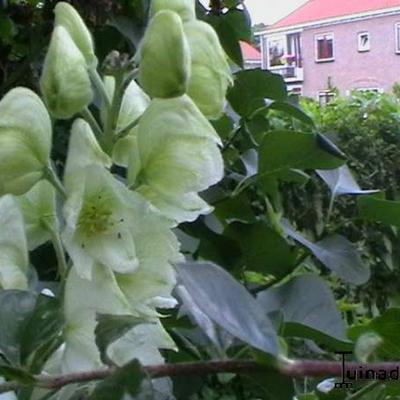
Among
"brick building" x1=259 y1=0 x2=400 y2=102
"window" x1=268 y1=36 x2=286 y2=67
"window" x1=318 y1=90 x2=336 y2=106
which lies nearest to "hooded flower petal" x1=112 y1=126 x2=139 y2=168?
"window" x1=318 y1=90 x2=336 y2=106

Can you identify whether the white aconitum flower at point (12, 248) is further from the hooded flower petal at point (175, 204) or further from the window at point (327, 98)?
the window at point (327, 98)

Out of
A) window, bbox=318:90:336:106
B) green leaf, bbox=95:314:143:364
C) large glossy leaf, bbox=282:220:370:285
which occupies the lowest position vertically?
window, bbox=318:90:336:106

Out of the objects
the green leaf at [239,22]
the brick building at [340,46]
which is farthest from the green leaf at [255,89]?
the brick building at [340,46]

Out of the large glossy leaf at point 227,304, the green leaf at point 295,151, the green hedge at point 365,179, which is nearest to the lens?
the large glossy leaf at point 227,304

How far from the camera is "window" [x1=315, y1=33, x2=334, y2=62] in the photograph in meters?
18.9

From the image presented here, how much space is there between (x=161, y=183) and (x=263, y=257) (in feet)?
0.97

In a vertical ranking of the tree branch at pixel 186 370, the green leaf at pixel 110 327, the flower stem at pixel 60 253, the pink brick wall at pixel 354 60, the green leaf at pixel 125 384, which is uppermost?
the flower stem at pixel 60 253

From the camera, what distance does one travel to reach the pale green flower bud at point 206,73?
0.37 meters

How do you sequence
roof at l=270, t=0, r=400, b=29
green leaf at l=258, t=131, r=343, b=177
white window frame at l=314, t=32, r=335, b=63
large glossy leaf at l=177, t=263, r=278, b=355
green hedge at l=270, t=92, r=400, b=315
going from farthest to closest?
white window frame at l=314, t=32, r=335, b=63 → roof at l=270, t=0, r=400, b=29 → green hedge at l=270, t=92, r=400, b=315 → green leaf at l=258, t=131, r=343, b=177 → large glossy leaf at l=177, t=263, r=278, b=355

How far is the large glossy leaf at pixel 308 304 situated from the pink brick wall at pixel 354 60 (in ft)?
56.4

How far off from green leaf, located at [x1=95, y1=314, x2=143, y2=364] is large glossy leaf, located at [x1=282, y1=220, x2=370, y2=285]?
359 millimetres

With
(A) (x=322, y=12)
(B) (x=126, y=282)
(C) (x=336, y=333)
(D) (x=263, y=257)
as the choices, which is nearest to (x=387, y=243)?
(D) (x=263, y=257)

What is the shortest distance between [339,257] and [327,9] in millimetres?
19607

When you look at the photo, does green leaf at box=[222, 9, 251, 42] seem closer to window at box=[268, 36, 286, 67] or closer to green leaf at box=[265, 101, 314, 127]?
green leaf at box=[265, 101, 314, 127]
